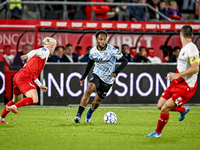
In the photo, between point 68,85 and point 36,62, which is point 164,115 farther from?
point 68,85

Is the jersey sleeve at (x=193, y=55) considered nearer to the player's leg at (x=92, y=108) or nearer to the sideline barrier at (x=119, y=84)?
the player's leg at (x=92, y=108)

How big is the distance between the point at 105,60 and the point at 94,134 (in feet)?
8.45

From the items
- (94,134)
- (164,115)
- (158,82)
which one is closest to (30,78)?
(94,134)

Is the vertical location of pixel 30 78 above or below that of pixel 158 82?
above

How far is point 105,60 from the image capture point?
10000 millimetres

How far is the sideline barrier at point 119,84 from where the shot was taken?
577 inches

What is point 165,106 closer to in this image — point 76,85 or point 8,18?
point 76,85

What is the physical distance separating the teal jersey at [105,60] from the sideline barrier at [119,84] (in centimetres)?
477

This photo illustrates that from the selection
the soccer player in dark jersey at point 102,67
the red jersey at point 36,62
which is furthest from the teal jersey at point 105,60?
the red jersey at point 36,62

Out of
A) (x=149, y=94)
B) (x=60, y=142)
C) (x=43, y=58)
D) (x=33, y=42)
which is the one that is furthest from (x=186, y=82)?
(x=33, y=42)

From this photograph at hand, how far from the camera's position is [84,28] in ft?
50.7

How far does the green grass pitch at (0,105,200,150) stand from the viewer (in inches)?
258

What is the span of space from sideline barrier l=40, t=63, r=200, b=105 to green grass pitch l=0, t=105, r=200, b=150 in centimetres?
336

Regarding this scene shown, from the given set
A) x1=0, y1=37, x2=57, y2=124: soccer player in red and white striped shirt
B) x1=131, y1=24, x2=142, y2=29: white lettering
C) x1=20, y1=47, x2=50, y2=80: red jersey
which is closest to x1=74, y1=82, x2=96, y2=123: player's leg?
x1=0, y1=37, x2=57, y2=124: soccer player in red and white striped shirt
